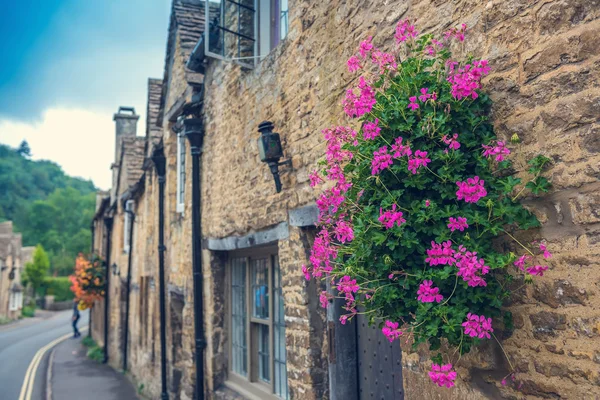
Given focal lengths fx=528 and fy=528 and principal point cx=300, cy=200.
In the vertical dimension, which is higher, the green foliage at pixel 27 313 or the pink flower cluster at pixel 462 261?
the pink flower cluster at pixel 462 261

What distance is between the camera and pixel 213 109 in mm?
7453

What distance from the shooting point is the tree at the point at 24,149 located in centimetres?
10400

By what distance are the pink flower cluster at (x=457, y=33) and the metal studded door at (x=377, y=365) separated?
2.03 metres

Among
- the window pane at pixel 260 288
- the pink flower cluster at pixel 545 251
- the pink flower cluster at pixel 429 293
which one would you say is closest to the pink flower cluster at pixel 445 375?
the pink flower cluster at pixel 429 293

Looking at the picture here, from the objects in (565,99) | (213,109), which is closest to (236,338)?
(213,109)

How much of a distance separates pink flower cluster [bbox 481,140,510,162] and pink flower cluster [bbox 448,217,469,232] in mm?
333

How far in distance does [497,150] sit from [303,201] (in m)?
2.47

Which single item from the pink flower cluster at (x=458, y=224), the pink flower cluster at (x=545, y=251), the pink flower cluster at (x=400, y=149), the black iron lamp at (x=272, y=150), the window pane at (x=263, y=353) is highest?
the black iron lamp at (x=272, y=150)

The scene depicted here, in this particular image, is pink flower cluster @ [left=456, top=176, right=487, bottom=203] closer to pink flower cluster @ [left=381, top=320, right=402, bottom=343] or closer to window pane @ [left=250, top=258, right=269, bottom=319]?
pink flower cluster @ [left=381, top=320, right=402, bottom=343]

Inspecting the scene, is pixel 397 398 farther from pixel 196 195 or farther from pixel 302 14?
pixel 196 195

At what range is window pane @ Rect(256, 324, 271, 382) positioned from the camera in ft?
20.4

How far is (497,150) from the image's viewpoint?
8.04 feet

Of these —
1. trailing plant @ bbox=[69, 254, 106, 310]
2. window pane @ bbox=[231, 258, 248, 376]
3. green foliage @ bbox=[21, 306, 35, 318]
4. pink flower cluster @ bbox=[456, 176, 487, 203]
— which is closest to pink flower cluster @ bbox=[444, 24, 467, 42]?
pink flower cluster @ bbox=[456, 176, 487, 203]

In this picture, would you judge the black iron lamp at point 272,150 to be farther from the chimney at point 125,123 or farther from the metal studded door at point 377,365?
the chimney at point 125,123
